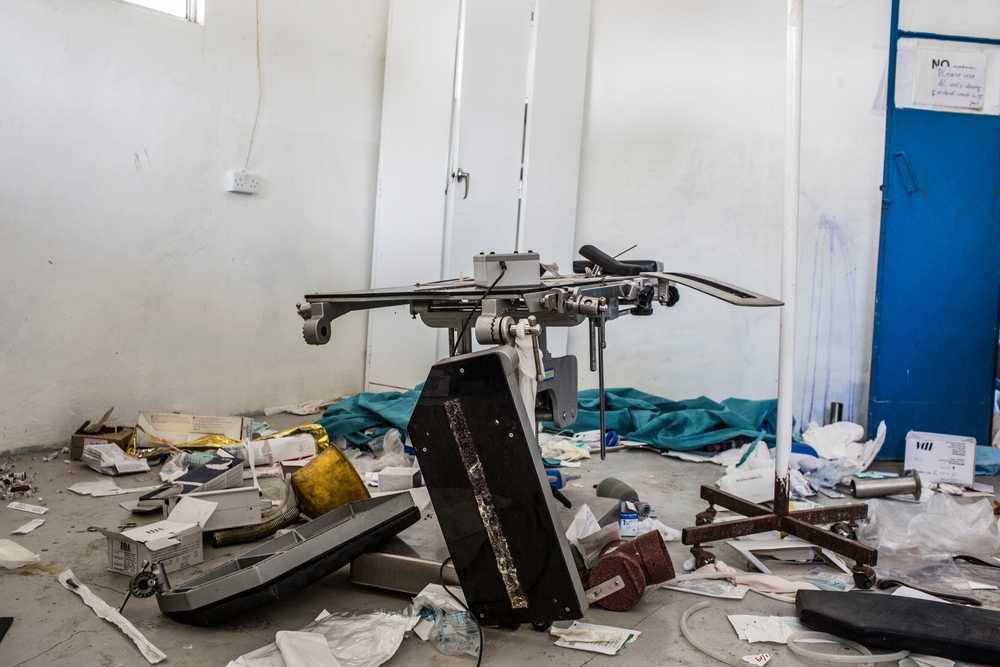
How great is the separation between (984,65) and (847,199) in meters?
0.83

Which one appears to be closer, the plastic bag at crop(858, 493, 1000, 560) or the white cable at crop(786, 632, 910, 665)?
the white cable at crop(786, 632, 910, 665)

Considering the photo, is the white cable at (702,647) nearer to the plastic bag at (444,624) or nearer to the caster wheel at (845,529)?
the plastic bag at (444,624)

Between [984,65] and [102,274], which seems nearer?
[102,274]

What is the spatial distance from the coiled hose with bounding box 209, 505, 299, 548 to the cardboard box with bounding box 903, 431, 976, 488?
97.6 inches

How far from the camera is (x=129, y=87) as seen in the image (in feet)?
10.5

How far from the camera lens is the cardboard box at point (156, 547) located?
73.0 inches

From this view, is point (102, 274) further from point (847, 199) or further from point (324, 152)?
point (847, 199)

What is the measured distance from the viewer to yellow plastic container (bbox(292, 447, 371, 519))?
7.61ft

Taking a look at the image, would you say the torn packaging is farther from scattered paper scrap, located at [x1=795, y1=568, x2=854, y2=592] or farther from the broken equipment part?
scattered paper scrap, located at [x1=795, y1=568, x2=854, y2=592]

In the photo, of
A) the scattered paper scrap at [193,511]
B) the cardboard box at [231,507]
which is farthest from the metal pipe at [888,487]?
the scattered paper scrap at [193,511]

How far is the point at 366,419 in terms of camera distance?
3414 millimetres

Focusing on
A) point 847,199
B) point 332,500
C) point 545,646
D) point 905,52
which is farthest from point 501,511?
point 905,52

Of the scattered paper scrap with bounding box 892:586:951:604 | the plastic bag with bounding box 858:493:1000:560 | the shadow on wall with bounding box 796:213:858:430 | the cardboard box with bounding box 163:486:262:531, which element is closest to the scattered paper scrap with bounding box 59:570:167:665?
the cardboard box with bounding box 163:486:262:531

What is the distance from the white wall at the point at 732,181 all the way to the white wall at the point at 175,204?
1.47 m
